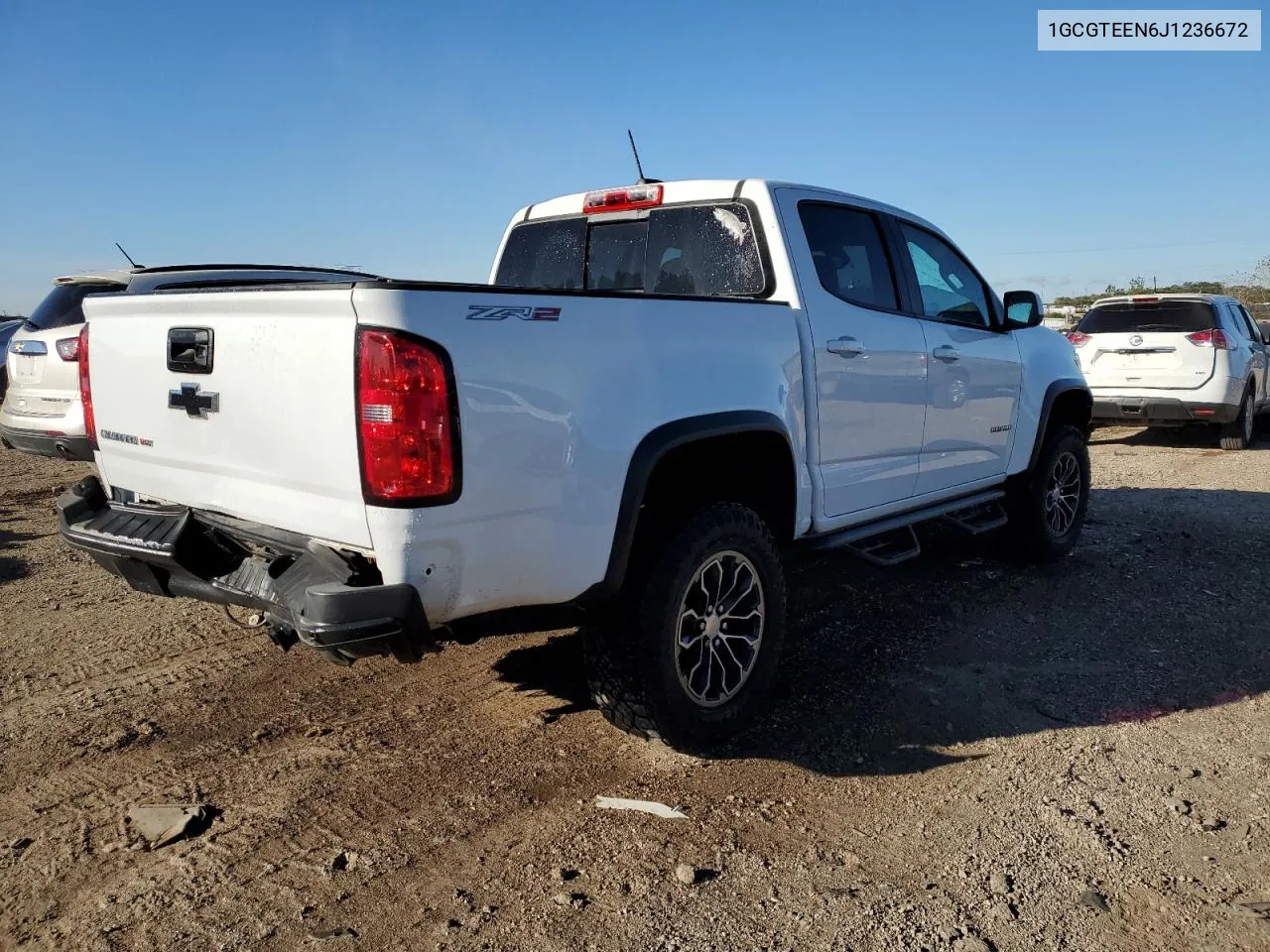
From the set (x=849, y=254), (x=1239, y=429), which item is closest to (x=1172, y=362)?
(x=1239, y=429)

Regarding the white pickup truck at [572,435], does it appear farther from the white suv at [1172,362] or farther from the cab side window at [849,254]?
the white suv at [1172,362]

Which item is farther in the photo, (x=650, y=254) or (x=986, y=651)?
(x=986, y=651)

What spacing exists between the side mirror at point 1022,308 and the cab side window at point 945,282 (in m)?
0.15

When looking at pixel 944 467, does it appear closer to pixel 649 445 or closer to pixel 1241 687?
pixel 1241 687

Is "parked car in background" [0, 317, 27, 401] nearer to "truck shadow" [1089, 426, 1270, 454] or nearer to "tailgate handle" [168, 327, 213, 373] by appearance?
"tailgate handle" [168, 327, 213, 373]

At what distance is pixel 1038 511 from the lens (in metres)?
5.89

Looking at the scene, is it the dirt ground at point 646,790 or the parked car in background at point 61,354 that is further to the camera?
Result: the parked car in background at point 61,354

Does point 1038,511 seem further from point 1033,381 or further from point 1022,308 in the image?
point 1022,308

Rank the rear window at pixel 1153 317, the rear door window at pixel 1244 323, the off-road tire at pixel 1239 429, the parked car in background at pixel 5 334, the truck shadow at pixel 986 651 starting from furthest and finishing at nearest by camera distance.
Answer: the parked car in background at pixel 5 334 < the rear door window at pixel 1244 323 < the off-road tire at pixel 1239 429 < the rear window at pixel 1153 317 < the truck shadow at pixel 986 651

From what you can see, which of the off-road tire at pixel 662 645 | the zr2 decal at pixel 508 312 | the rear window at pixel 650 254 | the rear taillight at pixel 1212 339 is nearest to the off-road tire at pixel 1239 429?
the rear taillight at pixel 1212 339

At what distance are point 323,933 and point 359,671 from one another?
1.83m

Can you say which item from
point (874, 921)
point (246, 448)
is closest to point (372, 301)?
point (246, 448)

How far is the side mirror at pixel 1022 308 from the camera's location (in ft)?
18.1

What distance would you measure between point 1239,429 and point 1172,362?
1.36 meters
